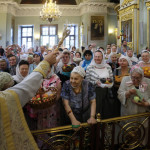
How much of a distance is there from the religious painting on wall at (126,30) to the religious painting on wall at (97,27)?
3.77 m

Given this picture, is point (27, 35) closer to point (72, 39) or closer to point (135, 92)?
point (72, 39)

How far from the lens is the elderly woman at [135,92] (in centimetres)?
256

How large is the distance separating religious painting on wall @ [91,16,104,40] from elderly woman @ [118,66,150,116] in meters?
12.3

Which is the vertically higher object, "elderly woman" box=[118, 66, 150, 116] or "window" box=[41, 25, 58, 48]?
"window" box=[41, 25, 58, 48]

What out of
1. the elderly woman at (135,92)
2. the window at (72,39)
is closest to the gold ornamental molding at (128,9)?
the window at (72,39)

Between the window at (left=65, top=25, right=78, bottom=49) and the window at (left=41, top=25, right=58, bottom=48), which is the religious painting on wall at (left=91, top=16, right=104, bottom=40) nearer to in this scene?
the window at (left=65, top=25, right=78, bottom=49)

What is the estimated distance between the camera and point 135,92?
253cm

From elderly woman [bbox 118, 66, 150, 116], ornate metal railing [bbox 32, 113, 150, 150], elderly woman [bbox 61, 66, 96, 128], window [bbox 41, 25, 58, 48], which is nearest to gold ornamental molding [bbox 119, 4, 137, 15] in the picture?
window [bbox 41, 25, 58, 48]

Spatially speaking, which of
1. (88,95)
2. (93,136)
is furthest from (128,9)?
(93,136)

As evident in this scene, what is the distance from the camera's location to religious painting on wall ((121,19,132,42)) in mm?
10041

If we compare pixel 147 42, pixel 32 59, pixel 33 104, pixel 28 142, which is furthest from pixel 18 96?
pixel 147 42

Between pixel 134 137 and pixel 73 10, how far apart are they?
597 inches

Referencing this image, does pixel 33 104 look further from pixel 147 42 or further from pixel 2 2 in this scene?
pixel 2 2

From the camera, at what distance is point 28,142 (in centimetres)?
112
